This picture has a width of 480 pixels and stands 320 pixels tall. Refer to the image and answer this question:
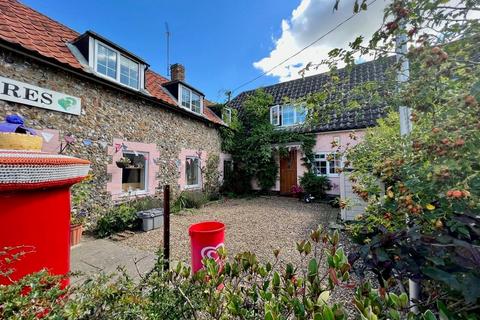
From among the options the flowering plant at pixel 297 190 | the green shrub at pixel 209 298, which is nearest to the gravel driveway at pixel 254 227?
the flowering plant at pixel 297 190

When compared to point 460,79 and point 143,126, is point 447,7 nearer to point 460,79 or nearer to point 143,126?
point 460,79

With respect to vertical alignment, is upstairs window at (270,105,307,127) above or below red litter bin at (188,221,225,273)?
above

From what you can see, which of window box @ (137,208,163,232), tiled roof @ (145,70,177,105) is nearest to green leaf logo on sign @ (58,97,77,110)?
tiled roof @ (145,70,177,105)

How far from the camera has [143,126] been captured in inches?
297

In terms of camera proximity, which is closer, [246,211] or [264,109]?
[246,211]

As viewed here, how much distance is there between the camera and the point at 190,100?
10.3 metres

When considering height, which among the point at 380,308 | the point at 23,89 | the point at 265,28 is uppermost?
the point at 265,28

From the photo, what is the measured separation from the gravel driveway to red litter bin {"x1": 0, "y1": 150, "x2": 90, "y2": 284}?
2.80 m

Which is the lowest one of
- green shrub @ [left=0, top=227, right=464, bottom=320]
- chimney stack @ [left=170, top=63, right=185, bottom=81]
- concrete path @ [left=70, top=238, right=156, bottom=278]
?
concrete path @ [left=70, top=238, right=156, bottom=278]

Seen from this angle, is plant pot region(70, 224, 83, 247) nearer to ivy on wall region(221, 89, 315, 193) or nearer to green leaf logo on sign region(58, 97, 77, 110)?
green leaf logo on sign region(58, 97, 77, 110)

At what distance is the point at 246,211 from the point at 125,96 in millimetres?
5867

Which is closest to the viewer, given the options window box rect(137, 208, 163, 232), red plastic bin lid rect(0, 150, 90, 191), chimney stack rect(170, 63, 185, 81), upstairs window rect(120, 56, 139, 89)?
red plastic bin lid rect(0, 150, 90, 191)

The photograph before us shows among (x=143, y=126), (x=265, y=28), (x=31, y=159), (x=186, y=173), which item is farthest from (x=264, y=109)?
(x=31, y=159)

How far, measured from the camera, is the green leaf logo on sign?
17.4 feet
